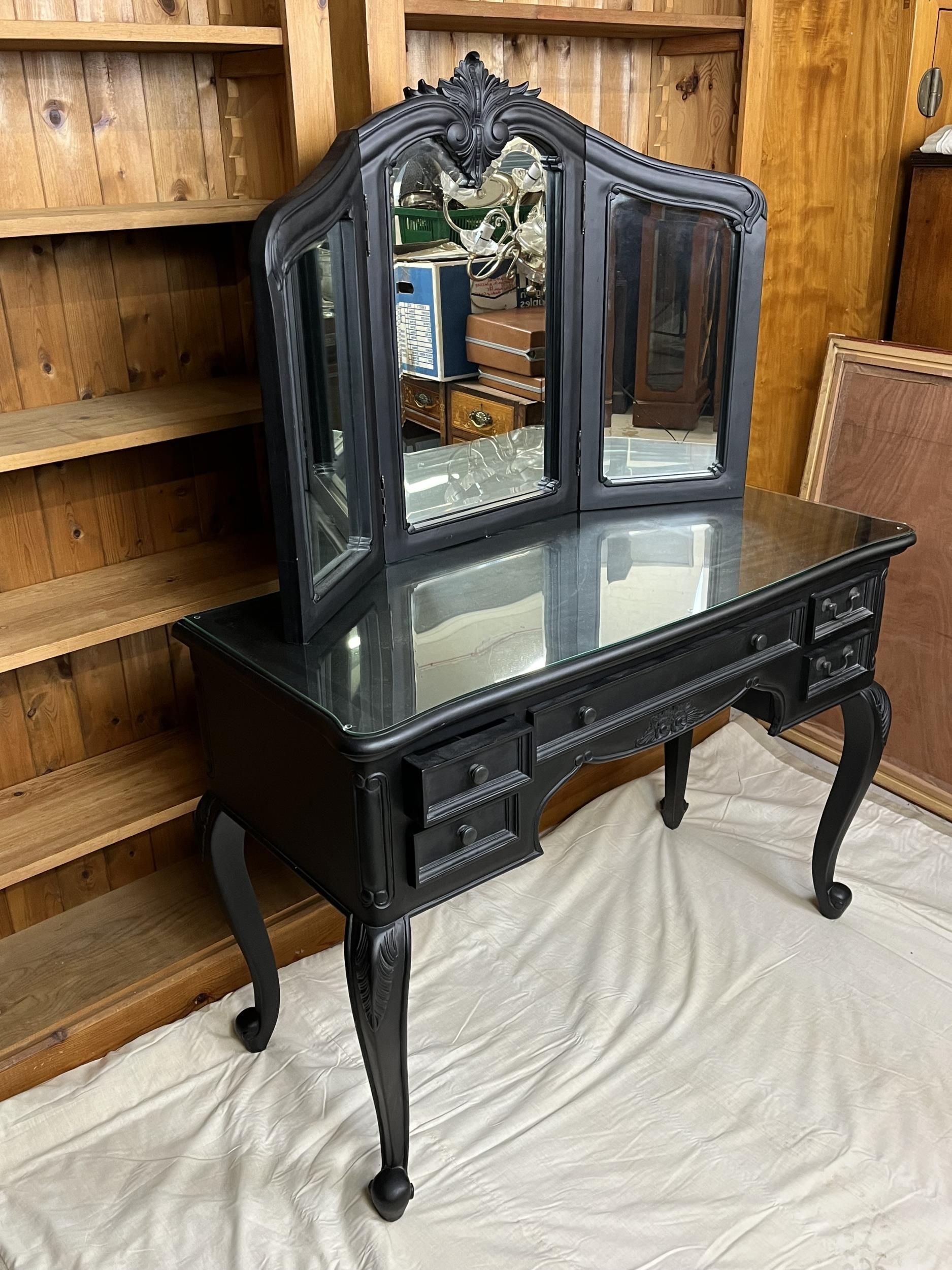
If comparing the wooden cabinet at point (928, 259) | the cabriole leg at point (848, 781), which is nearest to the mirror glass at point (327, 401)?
the cabriole leg at point (848, 781)

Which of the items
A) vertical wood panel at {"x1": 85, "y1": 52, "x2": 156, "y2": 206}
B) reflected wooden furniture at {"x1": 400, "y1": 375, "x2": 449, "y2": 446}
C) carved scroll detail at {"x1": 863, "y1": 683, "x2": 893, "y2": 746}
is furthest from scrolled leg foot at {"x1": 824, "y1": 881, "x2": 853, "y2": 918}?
vertical wood panel at {"x1": 85, "y1": 52, "x2": 156, "y2": 206}

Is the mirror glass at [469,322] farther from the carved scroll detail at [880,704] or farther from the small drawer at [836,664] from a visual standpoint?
the carved scroll detail at [880,704]

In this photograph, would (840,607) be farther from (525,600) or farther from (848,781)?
(525,600)

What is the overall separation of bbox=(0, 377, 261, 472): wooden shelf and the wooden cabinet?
1690 mm

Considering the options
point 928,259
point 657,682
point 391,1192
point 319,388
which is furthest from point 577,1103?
point 928,259

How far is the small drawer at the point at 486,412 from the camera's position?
6.40 ft

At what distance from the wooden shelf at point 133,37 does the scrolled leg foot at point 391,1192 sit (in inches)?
67.2

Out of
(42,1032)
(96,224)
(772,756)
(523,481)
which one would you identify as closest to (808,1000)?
(772,756)

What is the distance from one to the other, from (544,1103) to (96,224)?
5.26 ft

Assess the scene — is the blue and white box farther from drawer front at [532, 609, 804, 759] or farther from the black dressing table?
drawer front at [532, 609, 804, 759]

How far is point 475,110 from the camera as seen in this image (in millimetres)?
1774

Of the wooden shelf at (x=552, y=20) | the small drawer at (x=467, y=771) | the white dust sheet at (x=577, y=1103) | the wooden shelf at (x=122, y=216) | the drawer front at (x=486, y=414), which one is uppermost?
the wooden shelf at (x=552, y=20)

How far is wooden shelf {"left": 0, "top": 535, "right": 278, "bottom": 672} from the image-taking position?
1.84m

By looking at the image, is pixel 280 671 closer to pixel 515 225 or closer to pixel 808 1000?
pixel 515 225
